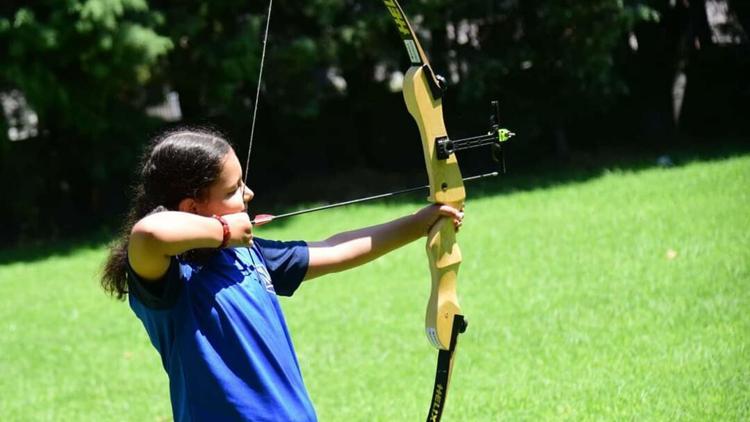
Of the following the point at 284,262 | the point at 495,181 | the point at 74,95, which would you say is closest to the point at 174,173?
the point at 284,262

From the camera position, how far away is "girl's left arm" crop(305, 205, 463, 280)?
262 cm

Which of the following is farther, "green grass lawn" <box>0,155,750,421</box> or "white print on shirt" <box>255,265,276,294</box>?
"green grass lawn" <box>0,155,750,421</box>

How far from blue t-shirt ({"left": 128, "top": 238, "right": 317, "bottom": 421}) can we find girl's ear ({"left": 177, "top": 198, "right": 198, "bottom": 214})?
12 centimetres

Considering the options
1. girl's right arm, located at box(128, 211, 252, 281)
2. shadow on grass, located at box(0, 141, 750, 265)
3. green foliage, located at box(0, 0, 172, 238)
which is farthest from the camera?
shadow on grass, located at box(0, 141, 750, 265)

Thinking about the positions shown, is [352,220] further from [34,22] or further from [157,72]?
[34,22]

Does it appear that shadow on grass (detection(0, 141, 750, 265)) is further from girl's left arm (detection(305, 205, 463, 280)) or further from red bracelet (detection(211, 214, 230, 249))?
red bracelet (detection(211, 214, 230, 249))

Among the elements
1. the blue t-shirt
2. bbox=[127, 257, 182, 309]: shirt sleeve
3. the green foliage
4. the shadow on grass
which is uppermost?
the green foliage

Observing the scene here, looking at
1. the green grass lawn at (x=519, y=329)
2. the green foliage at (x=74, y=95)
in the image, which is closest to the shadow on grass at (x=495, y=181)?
the green foliage at (x=74, y=95)

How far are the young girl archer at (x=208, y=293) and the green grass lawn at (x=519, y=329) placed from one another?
6.27 ft

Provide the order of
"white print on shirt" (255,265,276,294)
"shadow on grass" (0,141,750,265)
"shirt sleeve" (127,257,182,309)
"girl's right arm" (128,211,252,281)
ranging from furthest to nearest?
1. "shadow on grass" (0,141,750,265)
2. "white print on shirt" (255,265,276,294)
3. "shirt sleeve" (127,257,182,309)
4. "girl's right arm" (128,211,252,281)

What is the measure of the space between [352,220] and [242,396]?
7.97m

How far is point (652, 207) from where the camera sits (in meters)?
8.31

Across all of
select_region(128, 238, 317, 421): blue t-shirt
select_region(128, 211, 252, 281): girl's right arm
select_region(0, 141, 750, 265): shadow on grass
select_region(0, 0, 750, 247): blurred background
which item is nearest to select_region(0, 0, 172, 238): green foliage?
select_region(0, 0, 750, 247): blurred background

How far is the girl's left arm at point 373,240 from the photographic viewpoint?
2.62 m
